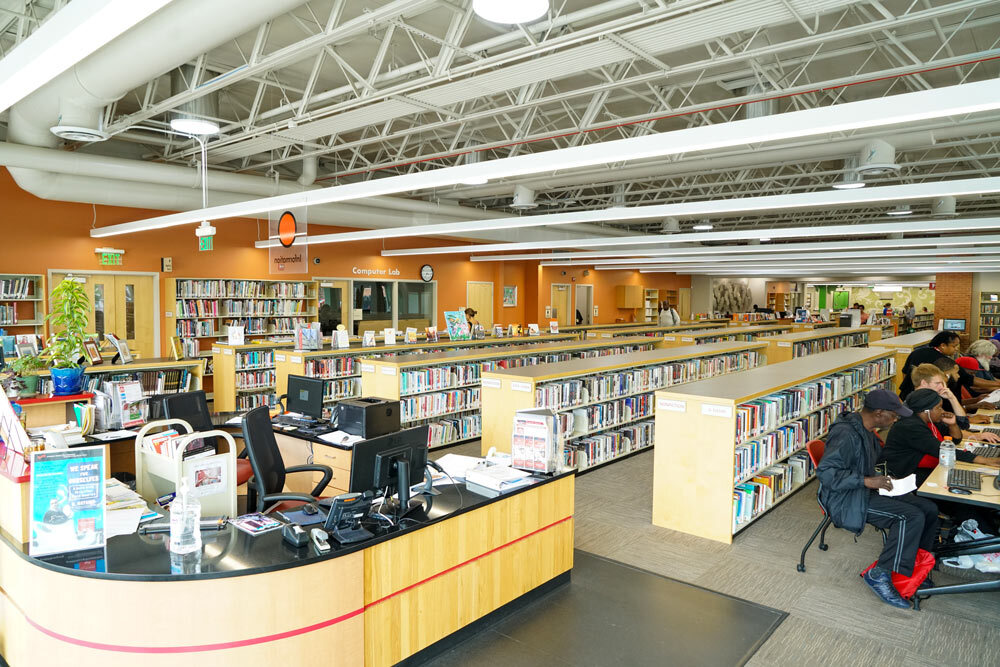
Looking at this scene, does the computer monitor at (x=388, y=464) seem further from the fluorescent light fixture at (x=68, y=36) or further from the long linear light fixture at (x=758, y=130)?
the fluorescent light fixture at (x=68, y=36)

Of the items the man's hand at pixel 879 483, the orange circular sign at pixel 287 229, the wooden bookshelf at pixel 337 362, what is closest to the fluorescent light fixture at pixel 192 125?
the orange circular sign at pixel 287 229

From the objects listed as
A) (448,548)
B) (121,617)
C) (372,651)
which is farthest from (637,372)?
(121,617)

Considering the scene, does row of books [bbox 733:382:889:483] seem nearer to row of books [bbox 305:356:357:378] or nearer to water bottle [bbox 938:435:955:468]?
water bottle [bbox 938:435:955:468]

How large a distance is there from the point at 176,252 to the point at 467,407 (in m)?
6.77

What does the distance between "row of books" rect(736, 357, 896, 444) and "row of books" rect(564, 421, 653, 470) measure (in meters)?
2.12

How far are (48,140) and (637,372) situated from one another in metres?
7.95

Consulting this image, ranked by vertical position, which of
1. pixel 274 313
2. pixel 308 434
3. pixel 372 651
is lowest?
pixel 372 651

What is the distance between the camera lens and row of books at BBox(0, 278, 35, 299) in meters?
9.16

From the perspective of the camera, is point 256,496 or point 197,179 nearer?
point 256,496

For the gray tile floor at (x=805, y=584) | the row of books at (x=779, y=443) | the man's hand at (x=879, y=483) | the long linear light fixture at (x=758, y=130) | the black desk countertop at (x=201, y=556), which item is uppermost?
the long linear light fixture at (x=758, y=130)

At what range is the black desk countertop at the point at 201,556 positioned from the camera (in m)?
2.62

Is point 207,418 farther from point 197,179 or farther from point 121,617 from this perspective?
point 197,179

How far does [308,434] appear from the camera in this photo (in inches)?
203

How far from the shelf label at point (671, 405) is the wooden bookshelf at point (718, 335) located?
6118 millimetres
